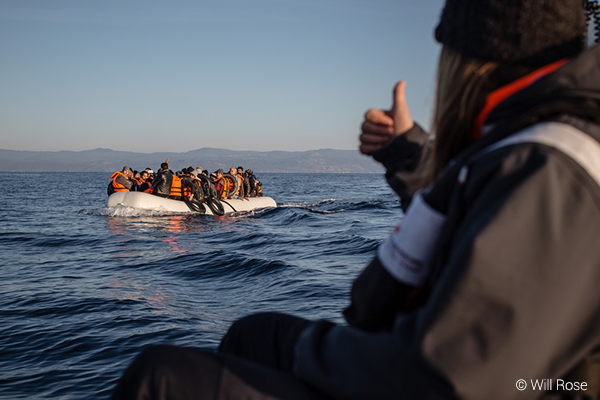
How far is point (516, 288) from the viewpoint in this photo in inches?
32.6

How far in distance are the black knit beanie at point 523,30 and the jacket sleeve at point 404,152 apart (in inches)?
19.9

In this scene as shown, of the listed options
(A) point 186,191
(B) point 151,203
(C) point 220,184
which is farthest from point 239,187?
(B) point 151,203

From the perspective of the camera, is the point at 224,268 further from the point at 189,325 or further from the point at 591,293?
the point at 591,293

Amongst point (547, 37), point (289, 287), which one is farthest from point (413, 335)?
point (289, 287)

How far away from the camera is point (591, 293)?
2.76ft

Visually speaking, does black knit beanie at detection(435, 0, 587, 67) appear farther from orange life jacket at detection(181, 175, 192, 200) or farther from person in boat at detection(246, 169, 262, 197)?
person in boat at detection(246, 169, 262, 197)

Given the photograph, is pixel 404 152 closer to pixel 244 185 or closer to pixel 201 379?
pixel 201 379

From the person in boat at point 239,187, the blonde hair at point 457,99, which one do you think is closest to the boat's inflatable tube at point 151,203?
the person in boat at point 239,187

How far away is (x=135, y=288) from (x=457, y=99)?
270 inches

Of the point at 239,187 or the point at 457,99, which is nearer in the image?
the point at 457,99

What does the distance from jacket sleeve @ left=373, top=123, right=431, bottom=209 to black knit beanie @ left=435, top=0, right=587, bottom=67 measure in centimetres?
50

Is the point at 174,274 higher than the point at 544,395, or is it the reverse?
the point at 544,395

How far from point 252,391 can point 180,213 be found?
18.6m

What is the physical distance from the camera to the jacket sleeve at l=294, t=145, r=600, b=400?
0.82 meters
